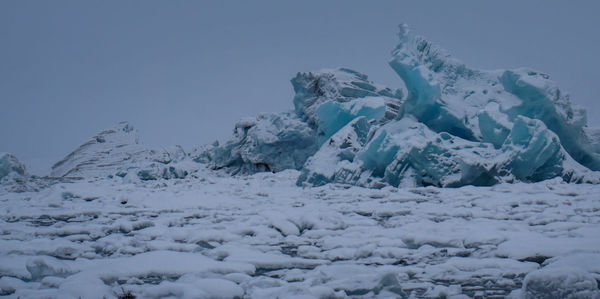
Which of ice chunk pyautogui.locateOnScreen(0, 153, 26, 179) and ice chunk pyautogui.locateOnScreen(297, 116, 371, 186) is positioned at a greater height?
ice chunk pyautogui.locateOnScreen(0, 153, 26, 179)

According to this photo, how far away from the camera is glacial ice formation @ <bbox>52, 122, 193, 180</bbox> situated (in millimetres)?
23062

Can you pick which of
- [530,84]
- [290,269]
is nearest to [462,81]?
[530,84]

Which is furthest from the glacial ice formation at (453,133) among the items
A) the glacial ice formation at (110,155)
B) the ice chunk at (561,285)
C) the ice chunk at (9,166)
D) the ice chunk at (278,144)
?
the glacial ice formation at (110,155)

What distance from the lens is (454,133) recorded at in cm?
1065

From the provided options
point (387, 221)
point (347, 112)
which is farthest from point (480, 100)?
Answer: point (387, 221)

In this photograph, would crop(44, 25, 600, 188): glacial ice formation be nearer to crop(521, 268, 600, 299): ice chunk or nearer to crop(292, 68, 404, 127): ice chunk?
crop(292, 68, 404, 127): ice chunk

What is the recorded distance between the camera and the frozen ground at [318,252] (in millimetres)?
2146

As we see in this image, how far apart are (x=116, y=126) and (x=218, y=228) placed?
25.3m

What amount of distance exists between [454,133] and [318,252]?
838 cm

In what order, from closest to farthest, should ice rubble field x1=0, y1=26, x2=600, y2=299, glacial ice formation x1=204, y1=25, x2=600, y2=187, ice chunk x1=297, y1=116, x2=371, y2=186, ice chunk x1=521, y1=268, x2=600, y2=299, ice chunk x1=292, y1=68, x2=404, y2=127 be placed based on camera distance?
ice chunk x1=521, y1=268, x2=600, y2=299, ice rubble field x1=0, y1=26, x2=600, y2=299, glacial ice formation x1=204, y1=25, x2=600, y2=187, ice chunk x1=297, y1=116, x2=371, y2=186, ice chunk x1=292, y1=68, x2=404, y2=127

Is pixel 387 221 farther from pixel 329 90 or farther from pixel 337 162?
pixel 329 90

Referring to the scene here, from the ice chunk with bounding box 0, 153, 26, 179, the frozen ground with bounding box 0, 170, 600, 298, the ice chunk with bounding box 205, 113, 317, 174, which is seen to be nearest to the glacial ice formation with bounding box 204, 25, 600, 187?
the frozen ground with bounding box 0, 170, 600, 298

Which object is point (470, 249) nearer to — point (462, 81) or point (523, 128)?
point (523, 128)

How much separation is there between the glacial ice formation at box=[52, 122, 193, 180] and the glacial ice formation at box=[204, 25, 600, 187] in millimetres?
13342
